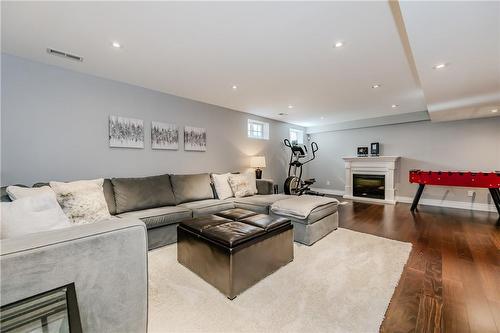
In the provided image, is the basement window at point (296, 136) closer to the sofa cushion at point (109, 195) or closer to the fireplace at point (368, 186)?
the fireplace at point (368, 186)

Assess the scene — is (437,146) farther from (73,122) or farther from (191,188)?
(73,122)

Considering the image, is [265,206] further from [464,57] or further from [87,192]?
[464,57]

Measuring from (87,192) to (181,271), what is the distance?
145cm

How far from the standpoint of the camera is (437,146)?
5.37 meters

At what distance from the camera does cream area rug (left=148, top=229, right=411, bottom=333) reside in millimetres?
1501

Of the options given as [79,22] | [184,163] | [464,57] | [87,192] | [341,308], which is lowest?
[341,308]

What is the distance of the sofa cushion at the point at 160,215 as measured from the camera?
2689mm

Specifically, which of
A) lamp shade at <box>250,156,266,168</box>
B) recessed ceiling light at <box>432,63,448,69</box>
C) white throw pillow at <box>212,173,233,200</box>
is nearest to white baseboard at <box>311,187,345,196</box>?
lamp shade at <box>250,156,266,168</box>

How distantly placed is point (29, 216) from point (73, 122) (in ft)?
7.30

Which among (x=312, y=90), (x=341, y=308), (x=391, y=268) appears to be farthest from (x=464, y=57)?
(x=341, y=308)

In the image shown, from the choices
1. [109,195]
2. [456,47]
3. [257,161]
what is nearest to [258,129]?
[257,161]

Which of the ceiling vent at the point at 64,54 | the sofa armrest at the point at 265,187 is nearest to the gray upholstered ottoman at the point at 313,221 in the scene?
the sofa armrest at the point at 265,187

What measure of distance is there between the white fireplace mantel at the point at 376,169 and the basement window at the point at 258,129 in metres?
2.69

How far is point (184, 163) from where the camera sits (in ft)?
13.8
